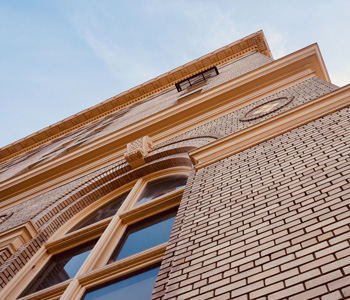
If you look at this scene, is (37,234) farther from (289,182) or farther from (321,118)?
(321,118)

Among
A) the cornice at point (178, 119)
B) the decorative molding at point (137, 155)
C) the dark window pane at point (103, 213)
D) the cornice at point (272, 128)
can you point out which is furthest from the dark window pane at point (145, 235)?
the cornice at point (178, 119)

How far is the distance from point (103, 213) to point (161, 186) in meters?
1.52

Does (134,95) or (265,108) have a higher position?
(134,95)

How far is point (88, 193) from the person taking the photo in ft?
28.6

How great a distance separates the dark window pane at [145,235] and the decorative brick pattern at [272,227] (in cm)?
97

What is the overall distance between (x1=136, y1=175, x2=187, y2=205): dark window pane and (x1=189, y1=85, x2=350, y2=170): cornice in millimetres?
1402

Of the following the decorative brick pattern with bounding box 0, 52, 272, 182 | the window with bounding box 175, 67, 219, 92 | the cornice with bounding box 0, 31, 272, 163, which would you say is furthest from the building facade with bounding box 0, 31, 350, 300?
the cornice with bounding box 0, 31, 272, 163

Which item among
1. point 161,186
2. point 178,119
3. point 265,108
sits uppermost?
point 178,119

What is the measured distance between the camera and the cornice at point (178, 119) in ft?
29.7

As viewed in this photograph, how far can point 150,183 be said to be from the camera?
28.1 ft

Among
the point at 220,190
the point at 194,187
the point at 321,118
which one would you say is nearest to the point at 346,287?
the point at 220,190

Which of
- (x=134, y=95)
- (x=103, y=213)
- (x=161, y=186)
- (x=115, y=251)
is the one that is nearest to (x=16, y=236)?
(x=103, y=213)

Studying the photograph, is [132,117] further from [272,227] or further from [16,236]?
[272,227]

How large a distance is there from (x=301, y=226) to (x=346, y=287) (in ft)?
3.06
